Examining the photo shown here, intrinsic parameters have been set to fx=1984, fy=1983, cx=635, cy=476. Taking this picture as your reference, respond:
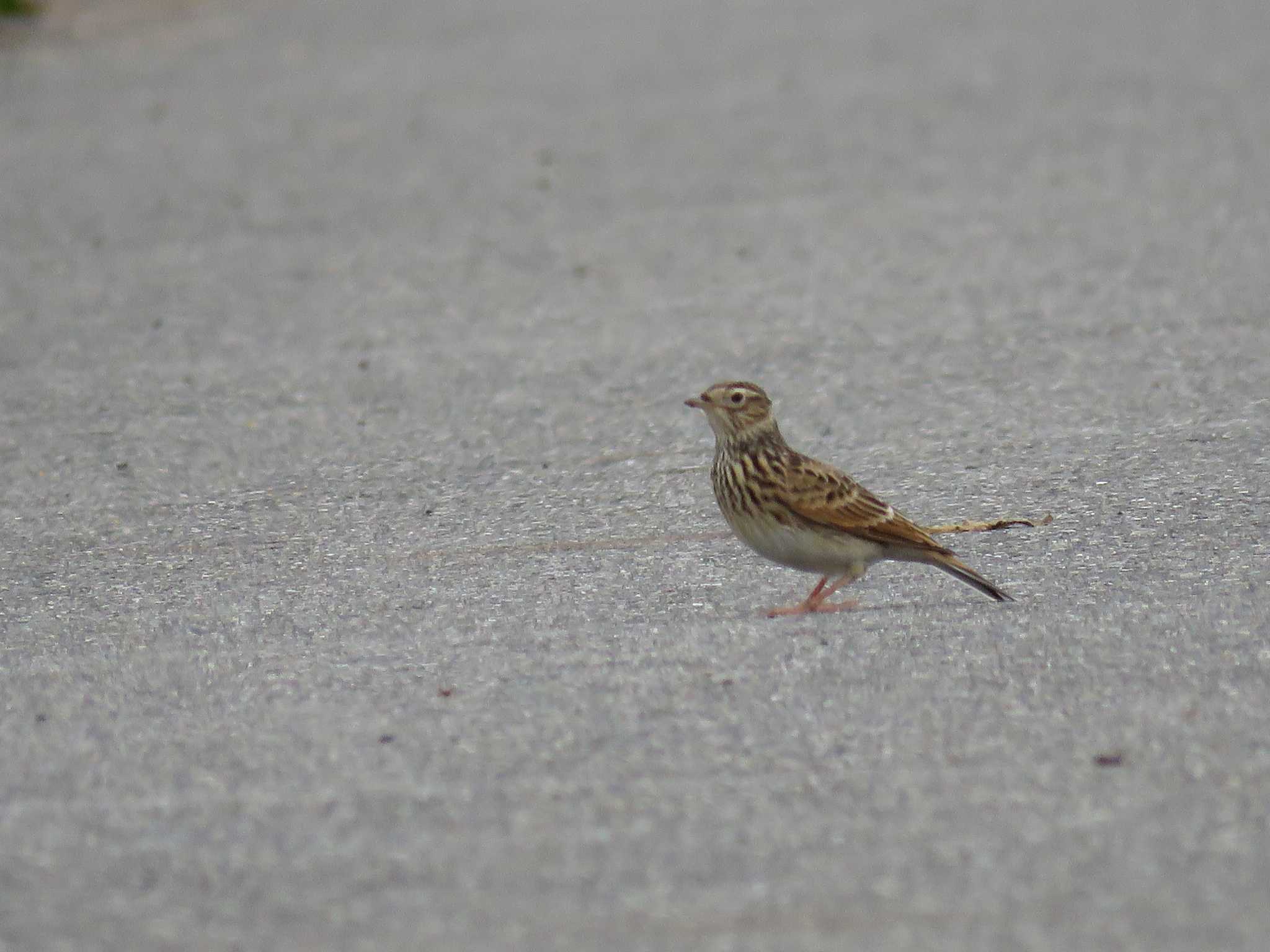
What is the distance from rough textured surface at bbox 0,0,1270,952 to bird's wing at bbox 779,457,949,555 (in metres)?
0.21

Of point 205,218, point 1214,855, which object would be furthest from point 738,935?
point 205,218

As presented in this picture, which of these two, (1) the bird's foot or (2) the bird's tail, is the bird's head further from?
(2) the bird's tail

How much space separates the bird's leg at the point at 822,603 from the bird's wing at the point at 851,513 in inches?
6.6

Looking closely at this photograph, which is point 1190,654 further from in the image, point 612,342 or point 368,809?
point 612,342

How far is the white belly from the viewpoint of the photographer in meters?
5.70

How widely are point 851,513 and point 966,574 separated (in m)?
0.37

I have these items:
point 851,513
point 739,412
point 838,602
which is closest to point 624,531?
point 739,412

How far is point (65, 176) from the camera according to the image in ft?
47.2

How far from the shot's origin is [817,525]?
5.70 meters

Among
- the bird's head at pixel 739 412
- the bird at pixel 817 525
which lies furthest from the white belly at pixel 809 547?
the bird's head at pixel 739 412

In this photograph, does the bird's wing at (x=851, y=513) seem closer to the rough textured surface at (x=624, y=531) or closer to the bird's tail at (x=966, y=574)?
the bird's tail at (x=966, y=574)

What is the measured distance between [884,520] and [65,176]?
33.5ft

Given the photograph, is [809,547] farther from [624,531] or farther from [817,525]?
[624,531]

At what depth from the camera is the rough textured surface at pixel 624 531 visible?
4.05 m
